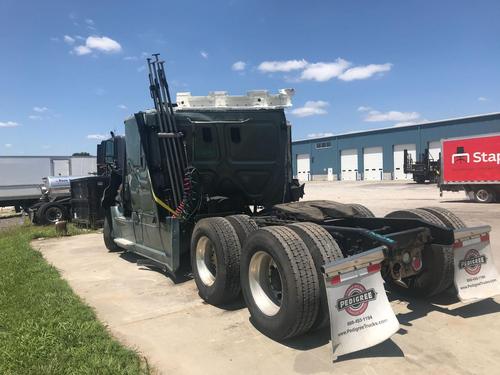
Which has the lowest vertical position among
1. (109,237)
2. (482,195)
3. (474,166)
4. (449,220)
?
(482,195)

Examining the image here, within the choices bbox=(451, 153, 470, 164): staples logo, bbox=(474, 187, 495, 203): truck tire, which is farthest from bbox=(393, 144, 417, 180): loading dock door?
bbox=(474, 187, 495, 203): truck tire

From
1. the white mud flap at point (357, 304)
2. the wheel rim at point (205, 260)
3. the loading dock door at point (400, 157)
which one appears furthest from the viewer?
the loading dock door at point (400, 157)

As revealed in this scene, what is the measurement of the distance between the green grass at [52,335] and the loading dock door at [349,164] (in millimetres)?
58434

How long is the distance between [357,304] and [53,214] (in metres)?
14.5

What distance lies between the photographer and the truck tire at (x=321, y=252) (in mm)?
3861

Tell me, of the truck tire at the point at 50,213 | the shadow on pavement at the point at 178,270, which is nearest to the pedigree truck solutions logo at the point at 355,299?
the shadow on pavement at the point at 178,270

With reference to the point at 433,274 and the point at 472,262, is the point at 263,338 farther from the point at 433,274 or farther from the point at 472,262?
the point at 472,262

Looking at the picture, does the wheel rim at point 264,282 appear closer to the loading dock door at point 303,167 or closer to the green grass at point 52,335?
the green grass at point 52,335

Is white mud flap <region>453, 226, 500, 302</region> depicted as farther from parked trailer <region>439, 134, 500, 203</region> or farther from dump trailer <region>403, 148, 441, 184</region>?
dump trailer <region>403, 148, 441, 184</region>

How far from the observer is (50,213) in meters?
15.9

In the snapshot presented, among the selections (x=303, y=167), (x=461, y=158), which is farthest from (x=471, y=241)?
(x=303, y=167)

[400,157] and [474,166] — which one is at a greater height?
[400,157]

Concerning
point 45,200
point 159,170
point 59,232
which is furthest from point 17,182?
point 159,170

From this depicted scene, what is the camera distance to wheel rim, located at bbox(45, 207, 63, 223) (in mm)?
15797
